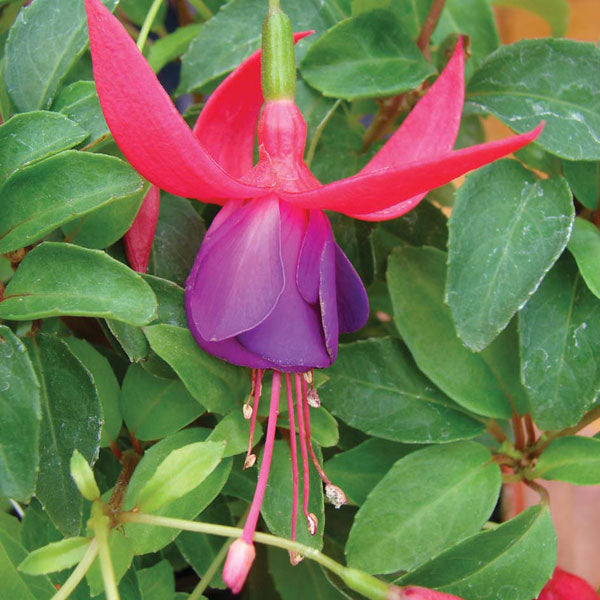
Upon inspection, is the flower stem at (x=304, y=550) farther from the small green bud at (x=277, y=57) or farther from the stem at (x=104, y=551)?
the small green bud at (x=277, y=57)

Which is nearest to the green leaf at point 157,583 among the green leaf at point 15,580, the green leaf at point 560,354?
the green leaf at point 15,580

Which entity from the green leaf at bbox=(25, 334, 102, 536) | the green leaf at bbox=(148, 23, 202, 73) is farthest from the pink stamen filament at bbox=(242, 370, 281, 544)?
the green leaf at bbox=(148, 23, 202, 73)

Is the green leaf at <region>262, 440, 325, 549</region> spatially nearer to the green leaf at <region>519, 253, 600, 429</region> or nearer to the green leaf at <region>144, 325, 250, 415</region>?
the green leaf at <region>144, 325, 250, 415</region>

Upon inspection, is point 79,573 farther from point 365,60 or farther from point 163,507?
point 365,60

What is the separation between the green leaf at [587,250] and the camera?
0.48 m

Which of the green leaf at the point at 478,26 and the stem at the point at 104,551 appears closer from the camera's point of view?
the stem at the point at 104,551

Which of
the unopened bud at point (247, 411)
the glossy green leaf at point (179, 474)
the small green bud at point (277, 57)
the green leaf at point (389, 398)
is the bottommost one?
the green leaf at point (389, 398)

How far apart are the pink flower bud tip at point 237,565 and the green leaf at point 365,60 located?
33cm

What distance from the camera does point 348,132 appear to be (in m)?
0.63

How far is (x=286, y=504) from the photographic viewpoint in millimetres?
449

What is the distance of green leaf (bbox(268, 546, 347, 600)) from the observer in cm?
62

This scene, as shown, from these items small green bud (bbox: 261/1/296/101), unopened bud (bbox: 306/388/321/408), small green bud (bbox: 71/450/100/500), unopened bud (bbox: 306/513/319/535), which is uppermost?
small green bud (bbox: 261/1/296/101)

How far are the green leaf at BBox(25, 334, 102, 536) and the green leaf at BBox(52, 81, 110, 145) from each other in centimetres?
13

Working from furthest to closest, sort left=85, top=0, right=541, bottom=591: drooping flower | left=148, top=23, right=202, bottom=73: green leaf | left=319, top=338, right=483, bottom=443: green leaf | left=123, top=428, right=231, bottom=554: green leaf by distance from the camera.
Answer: left=148, top=23, right=202, bottom=73: green leaf
left=319, top=338, right=483, bottom=443: green leaf
left=123, top=428, right=231, bottom=554: green leaf
left=85, top=0, right=541, bottom=591: drooping flower
